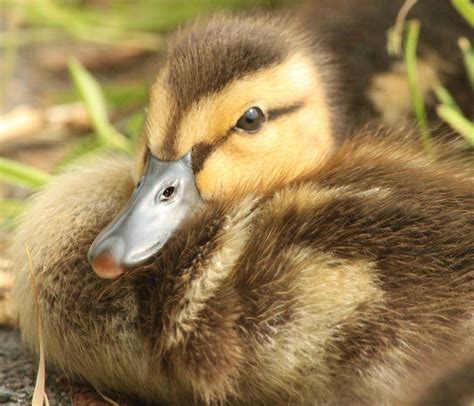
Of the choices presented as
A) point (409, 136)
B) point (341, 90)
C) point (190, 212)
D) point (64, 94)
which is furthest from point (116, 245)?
point (64, 94)

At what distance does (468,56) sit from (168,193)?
2.76ft

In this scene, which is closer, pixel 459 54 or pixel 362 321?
pixel 362 321

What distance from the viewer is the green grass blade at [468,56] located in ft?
6.64

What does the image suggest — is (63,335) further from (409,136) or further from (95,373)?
(409,136)

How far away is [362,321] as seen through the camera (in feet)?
4.17

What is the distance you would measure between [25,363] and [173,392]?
35cm

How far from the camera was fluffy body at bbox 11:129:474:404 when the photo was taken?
1.27m

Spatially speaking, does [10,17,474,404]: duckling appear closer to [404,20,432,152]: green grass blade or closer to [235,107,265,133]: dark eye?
[235,107,265,133]: dark eye

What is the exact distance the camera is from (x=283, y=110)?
5.48 ft

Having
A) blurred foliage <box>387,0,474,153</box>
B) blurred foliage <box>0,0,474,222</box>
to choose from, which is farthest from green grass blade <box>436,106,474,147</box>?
blurred foliage <box>0,0,474,222</box>

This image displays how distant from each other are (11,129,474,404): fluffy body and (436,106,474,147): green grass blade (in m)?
0.38

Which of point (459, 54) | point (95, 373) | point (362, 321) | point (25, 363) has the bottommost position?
point (25, 363)

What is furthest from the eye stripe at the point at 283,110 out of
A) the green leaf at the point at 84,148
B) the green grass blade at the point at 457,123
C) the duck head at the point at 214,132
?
the green leaf at the point at 84,148

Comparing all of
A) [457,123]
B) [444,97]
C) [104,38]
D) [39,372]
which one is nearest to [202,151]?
[39,372]
